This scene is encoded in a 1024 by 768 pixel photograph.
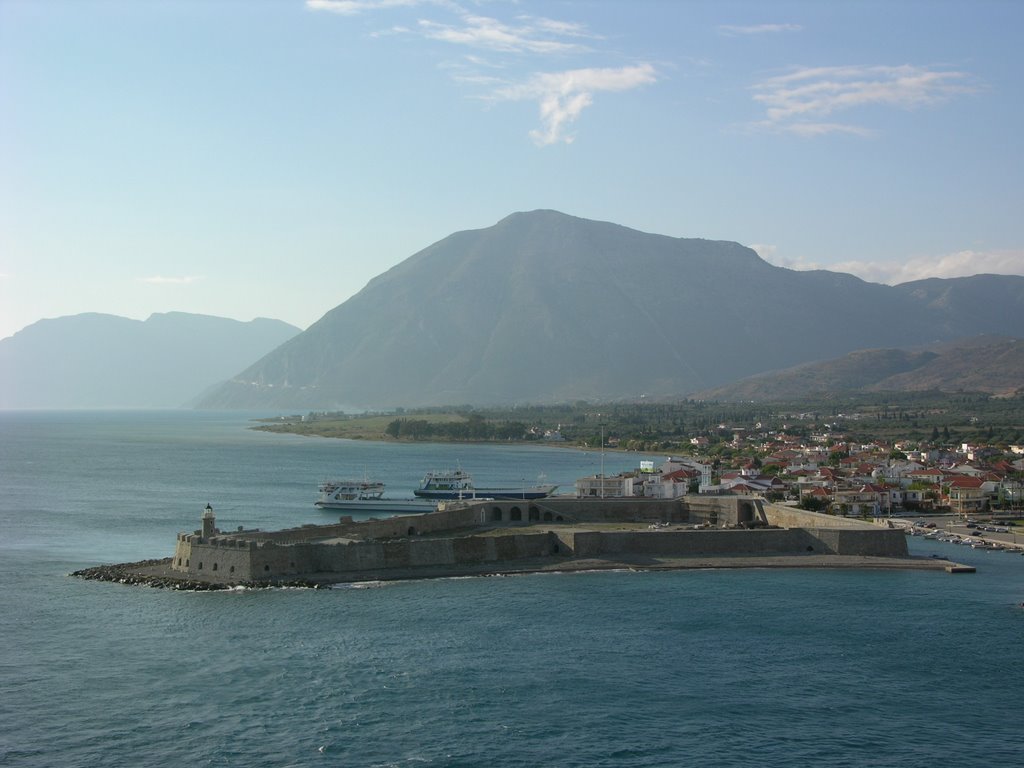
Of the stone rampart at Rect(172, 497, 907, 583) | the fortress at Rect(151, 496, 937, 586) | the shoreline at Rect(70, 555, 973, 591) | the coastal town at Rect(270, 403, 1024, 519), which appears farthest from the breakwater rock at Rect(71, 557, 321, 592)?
the coastal town at Rect(270, 403, 1024, 519)

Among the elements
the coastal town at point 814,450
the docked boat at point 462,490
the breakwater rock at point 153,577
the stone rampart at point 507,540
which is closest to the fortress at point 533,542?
the stone rampart at point 507,540

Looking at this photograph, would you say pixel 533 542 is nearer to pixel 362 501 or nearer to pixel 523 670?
pixel 523 670

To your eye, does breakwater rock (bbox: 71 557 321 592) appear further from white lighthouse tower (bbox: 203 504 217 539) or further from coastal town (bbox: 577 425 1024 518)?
coastal town (bbox: 577 425 1024 518)

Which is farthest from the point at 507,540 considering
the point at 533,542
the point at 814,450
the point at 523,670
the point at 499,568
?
the point at 814,450

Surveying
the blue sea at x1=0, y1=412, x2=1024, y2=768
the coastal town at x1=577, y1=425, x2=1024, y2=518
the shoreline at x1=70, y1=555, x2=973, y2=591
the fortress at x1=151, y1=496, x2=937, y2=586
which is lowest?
the blue sea at x1=0, y1=412, x2=1024, y2=768

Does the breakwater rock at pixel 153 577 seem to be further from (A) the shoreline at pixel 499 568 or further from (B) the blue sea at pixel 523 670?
(B) the blue sea at pixel 523 670

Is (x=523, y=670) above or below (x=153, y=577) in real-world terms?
below

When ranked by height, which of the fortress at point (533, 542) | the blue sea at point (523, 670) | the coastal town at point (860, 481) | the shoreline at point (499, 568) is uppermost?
the coastal town at point (860, 481)
